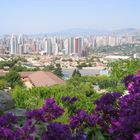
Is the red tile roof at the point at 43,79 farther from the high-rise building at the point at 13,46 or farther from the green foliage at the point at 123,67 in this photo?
the high-rise building at the point at 13,46

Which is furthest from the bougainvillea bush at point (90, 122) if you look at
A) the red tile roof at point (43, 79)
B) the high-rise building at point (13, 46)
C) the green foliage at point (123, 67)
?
the high-rise building at point (13, 46)

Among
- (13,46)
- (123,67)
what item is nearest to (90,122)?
(123,67)

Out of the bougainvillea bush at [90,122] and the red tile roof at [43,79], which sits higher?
the bougainvillea bush at [90,122]

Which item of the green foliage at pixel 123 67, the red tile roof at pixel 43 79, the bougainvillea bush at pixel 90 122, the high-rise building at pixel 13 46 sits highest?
the bougainvillea bush at pixel 90 122

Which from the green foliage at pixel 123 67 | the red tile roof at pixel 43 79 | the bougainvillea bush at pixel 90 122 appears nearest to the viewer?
the bougainvillea bush at pixel 90 122

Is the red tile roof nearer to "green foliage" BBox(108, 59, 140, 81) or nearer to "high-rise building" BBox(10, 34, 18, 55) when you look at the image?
"green foliage" BBox(108, 59, 140, 81)

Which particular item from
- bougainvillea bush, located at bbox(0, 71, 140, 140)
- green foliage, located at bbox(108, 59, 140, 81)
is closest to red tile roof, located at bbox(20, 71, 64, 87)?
green foliage, located at bbox(108, 59, 140, 81)

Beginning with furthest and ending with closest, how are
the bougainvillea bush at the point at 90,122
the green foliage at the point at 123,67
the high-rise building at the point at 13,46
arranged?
the high-rise building at the point at 13,46
the green foliage at the point at 123,67
the bougainvillea bush at the point at 90,122

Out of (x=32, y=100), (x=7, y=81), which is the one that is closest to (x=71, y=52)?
(x=7, y=81)

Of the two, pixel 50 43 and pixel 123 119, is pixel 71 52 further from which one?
pixel 123 119
